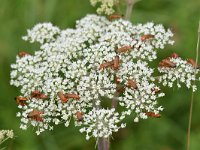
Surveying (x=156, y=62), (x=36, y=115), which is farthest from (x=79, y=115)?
(x=156, y=62)

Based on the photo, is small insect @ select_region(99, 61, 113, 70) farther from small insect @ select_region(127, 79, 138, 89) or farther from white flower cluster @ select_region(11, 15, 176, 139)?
small insect @ select_region(127, 79, 138, 89)

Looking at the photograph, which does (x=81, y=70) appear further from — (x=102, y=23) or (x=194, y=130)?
(x=194, y=130)

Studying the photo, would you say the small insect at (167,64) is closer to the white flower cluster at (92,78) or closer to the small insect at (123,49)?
the white flower cluster at (92,78)

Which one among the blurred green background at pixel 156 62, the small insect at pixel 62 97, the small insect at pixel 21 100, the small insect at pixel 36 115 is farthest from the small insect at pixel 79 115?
the blurred green background at pixel 156 62

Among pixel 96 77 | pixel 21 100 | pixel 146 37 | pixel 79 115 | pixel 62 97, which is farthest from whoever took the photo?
pixel 146 37

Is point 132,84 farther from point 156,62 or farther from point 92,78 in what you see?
point 156,62

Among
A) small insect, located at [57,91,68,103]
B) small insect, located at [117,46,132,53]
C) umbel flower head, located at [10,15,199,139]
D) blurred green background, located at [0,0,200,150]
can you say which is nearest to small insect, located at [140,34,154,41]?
umbel flower head, located at [10,15,199,139]
